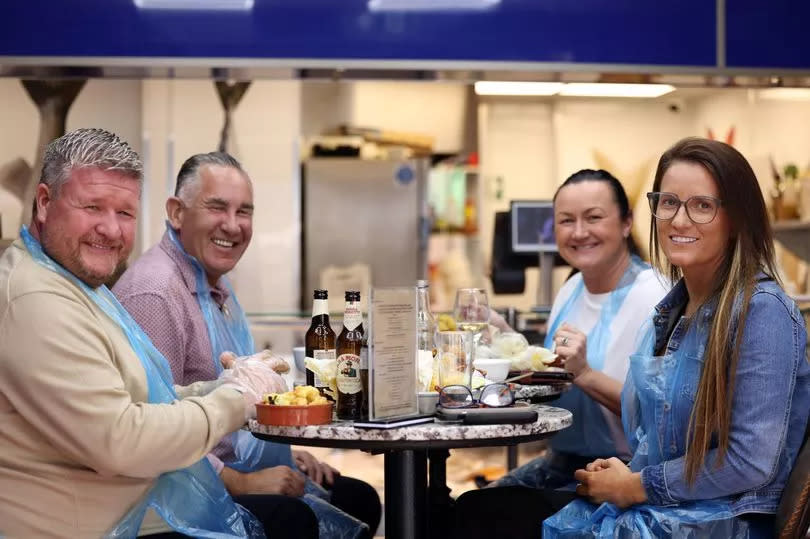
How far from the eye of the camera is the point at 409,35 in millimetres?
4613

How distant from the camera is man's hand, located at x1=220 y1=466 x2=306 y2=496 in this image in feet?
8.77

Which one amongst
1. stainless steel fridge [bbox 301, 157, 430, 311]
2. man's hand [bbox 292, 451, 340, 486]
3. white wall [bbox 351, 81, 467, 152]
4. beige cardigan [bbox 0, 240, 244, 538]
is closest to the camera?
beige cardigan [bbox 0, 240, 244, 538]

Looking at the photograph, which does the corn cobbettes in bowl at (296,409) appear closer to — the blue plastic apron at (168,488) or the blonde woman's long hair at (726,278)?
the blue plastic apron at (168,488)

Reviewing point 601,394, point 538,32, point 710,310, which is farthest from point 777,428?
point 538,32

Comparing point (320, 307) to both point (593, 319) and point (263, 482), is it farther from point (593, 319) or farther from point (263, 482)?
point (593, 319)

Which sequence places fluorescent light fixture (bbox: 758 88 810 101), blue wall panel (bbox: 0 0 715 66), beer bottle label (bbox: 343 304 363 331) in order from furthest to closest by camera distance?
fluorescent light fixture (bbox: 758 88 810 101)
blue wall panel (bbox: 0 0 715 66)
beer bottle label (bbox: 343 304 363 331)

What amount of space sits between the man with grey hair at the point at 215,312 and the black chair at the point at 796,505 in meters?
1.23

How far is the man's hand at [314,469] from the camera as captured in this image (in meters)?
3.18

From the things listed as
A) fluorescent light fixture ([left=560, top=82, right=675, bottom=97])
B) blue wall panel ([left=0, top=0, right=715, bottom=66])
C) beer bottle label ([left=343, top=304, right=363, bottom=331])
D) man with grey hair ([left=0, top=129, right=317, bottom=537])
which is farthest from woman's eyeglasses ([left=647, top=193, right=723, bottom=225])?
fluorescent light fixture ([left=560, top=82, right=675, bottom=97])

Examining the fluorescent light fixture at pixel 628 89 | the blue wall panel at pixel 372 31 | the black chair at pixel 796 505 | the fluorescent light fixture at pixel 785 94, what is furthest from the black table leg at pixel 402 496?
the fluorescent light fixture at pixel 785 94

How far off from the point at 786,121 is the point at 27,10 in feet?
18.4

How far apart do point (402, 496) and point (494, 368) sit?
464 millimetres

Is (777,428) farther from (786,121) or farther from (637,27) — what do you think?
(786,121)

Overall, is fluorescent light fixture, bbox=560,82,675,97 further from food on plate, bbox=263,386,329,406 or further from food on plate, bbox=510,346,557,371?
food on plate, bbox=263,386,329,406
